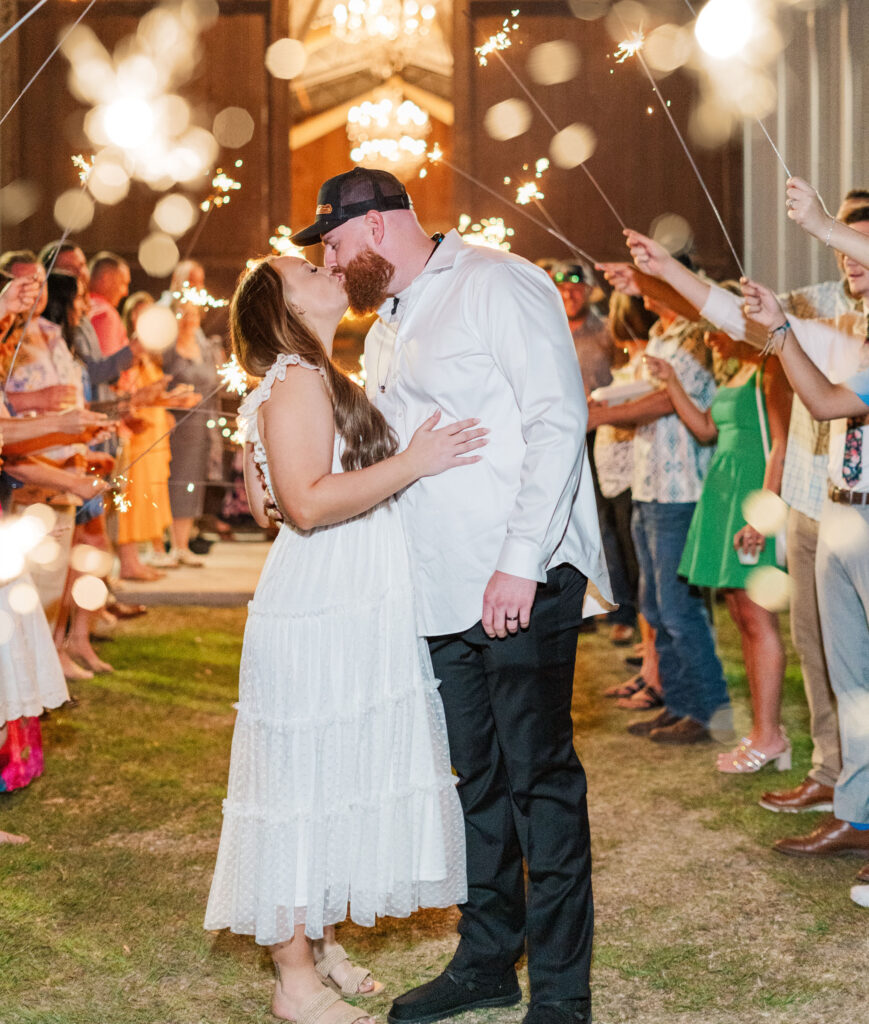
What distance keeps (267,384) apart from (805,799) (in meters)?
2.12

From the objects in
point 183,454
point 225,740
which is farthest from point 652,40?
point 225,740

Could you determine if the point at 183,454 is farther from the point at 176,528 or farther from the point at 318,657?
the point at 318,657

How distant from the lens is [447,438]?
1998mm

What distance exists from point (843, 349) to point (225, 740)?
8.20 feet

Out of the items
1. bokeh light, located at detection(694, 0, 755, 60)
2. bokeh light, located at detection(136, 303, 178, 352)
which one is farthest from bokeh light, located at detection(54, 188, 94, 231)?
bokeh light, located at detection(694, 0, 755, 60)

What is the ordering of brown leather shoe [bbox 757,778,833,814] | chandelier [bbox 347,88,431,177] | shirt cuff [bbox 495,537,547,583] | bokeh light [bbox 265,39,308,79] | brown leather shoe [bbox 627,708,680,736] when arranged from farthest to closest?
chandelier [bbox 347,88,431,177] < bokeh light [bbox 265,39,308,79] < brown leather shoe [bbox 627,708,680,736] < brown leather shoe [bbox 757,778,833,814] < shirt cuff [bbox 495,537,547,583]

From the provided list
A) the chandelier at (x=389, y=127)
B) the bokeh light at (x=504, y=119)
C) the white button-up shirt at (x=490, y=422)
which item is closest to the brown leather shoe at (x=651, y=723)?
the white button-up shirt at (x=490, y=422)

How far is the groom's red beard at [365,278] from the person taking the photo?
7.13 ft

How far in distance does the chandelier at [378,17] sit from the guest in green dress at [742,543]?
23.0 feet

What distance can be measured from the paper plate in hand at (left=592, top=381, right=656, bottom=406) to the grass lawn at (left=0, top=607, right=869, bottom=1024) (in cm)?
122

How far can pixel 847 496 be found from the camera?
8.93 feet

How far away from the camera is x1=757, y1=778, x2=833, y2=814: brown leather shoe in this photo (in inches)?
128

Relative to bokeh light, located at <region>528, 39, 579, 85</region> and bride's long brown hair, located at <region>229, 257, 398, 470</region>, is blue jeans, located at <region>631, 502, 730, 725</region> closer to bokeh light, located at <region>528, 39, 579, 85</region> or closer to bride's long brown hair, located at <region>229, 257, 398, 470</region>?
bride's long brown hair, located at <region>229, 257, 398, 470</region>

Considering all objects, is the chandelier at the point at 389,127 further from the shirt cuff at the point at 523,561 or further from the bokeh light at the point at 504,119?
the shirt cuff at the point at 523,561
